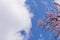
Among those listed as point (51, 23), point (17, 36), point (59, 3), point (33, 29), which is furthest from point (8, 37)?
point (59, 3)

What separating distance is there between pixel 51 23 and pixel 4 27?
0.40 meters

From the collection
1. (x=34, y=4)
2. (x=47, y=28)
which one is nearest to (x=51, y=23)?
(x=47, y=28)

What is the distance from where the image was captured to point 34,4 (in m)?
2.27

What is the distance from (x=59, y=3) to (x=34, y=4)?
0.22 m

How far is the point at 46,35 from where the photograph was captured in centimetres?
225

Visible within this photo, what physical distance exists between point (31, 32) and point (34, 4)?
24 cm

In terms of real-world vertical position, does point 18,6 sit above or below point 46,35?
above

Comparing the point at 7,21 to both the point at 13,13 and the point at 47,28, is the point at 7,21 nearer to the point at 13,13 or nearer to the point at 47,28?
the point at 13,13

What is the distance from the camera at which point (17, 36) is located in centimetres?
224

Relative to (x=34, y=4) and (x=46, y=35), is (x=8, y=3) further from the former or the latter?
(x=46, y=35)

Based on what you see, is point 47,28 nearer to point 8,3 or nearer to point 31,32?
point 31,32

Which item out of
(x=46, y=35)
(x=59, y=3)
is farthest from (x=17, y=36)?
(x=59, y=3)

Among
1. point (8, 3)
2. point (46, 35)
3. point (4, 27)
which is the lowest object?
point (46, 35)

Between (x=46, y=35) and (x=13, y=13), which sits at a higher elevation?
(x=13, y=13)
